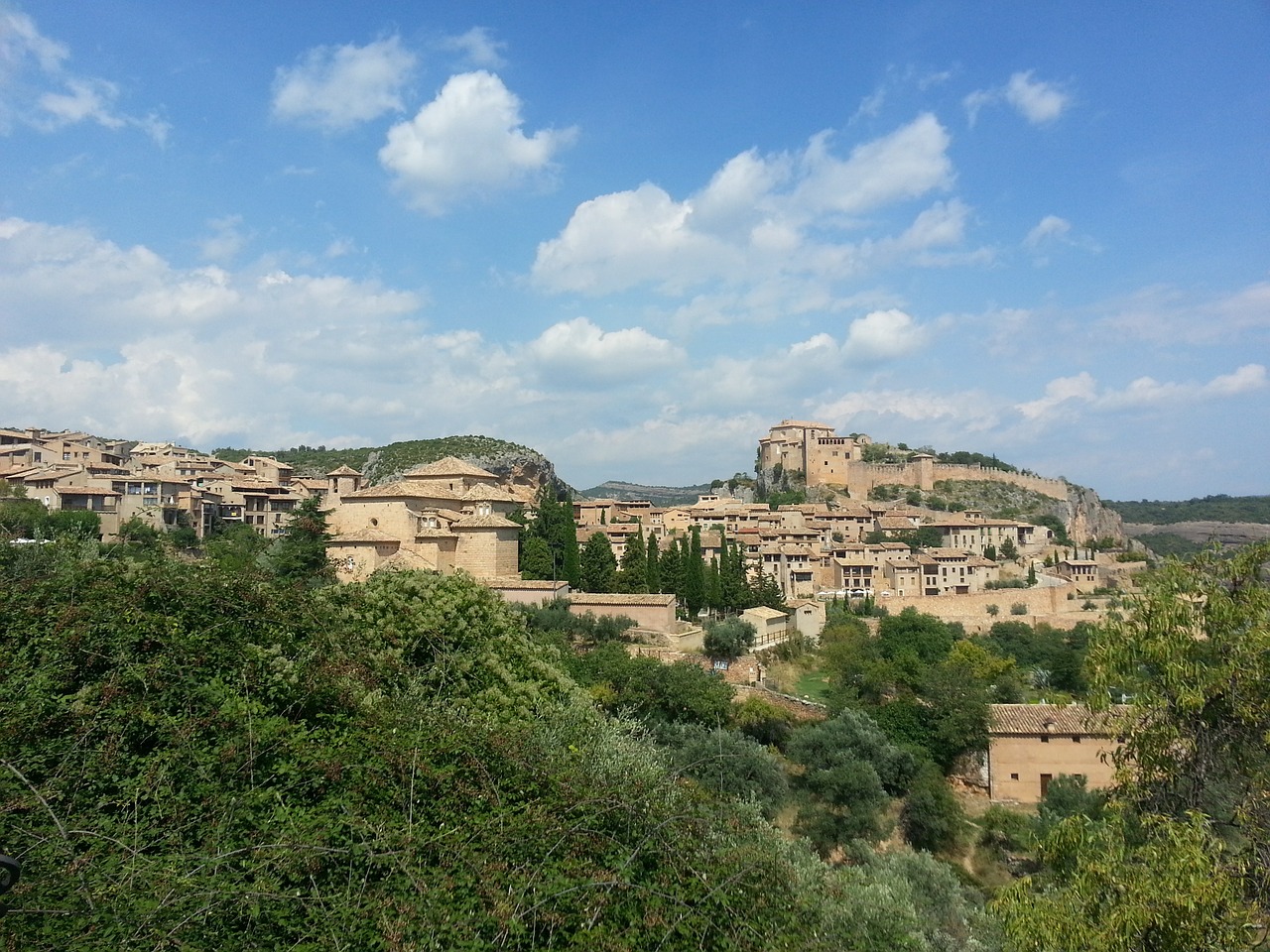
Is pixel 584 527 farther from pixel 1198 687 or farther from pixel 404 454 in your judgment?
pixel 1198 687

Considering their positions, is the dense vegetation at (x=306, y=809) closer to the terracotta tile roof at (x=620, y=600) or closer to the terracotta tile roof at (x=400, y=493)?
the terracotta tile roof at (x=620, y=600)

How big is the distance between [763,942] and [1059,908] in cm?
284

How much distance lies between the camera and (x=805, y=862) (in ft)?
33.7

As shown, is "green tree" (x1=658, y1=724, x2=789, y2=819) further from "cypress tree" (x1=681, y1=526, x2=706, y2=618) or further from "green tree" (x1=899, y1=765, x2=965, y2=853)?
"cypress tree" (x1=681, y1=526, x2=706, y2=618)

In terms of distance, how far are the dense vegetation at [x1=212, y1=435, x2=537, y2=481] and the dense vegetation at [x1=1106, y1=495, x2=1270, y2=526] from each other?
134156mm

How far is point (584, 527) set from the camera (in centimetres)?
5331

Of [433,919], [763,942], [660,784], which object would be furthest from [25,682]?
[763,942]

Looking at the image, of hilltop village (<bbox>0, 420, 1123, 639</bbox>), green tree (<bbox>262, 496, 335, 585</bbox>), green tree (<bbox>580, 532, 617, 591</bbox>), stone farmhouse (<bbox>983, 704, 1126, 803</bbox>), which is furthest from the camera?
green tree (<bbox>580, 532, 617, 591</bbox>)

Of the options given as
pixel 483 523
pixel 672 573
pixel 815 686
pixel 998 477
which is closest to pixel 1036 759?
pixel 815 686

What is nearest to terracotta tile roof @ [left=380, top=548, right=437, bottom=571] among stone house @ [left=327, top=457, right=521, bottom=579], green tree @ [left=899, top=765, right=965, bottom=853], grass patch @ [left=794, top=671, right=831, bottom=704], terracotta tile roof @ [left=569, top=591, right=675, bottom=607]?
stone house @ [left=327, top=457, right=521, bottom=579]

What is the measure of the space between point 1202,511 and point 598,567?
16339cm

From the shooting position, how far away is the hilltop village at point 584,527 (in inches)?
1180

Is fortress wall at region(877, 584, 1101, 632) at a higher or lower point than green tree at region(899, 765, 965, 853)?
higher

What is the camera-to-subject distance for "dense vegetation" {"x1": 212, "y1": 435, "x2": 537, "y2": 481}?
2507 inches
